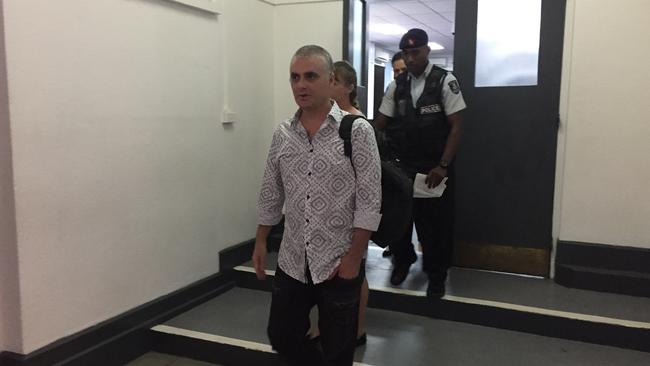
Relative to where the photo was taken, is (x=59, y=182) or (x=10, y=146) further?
(x=59, y=182)

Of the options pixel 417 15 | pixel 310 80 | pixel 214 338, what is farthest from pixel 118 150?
pixel 417 15

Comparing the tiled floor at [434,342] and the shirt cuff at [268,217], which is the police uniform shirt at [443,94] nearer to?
the tiled floor at [434,342]

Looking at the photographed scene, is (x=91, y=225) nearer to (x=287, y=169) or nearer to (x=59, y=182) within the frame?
(x=59, y=182)

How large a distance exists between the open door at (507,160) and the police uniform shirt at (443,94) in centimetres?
54

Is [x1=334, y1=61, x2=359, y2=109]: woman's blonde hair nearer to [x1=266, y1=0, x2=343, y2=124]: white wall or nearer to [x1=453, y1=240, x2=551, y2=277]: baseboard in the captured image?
[x1=266, y1=0, x2=343, y2=124]: white wall

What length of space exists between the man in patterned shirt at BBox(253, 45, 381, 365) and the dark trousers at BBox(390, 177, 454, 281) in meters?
1.26

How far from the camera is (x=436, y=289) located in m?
2.96

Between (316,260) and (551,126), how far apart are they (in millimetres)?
2258

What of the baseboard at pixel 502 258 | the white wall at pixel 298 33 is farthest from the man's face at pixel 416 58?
the baseboard at pixel 502 258

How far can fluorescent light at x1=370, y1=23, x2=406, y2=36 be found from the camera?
8961 millimetres

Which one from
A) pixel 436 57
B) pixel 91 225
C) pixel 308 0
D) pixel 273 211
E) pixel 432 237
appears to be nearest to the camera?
pixel 273 211

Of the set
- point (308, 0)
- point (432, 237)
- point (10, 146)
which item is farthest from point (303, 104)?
point (308, 0)

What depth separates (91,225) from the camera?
2482 millimetres

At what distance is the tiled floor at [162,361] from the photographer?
2.69 meters
